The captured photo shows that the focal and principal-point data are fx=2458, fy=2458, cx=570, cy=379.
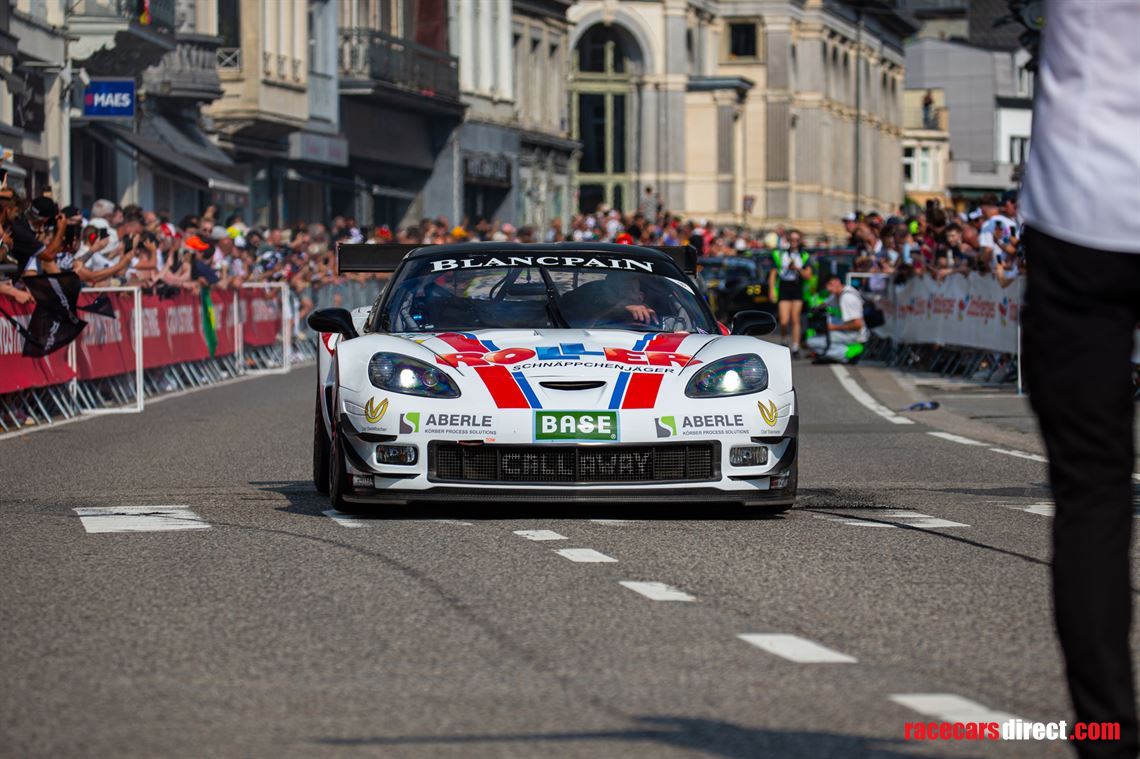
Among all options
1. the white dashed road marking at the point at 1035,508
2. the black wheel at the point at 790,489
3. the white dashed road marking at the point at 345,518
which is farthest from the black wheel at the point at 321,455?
the white dashed road marking at the point at 1035,508

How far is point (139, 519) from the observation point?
1070cm

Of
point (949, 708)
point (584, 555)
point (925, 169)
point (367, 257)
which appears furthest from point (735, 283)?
point (925, 169)

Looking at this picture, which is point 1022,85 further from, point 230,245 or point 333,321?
point 333,321

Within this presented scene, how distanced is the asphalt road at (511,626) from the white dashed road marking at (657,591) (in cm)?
4

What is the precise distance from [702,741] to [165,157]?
120 feet

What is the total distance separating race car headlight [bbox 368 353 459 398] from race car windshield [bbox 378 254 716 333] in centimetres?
82

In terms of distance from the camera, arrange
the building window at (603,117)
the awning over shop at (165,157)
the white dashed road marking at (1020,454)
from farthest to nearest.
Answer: the building window at (603,117) < the awning over shop at (165,157) < the white dashed road marking at (1020,454)

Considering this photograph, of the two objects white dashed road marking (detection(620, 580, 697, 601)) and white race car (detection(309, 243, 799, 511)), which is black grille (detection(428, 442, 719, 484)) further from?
white dashed road marking (detection(620, 580, 697, 601))

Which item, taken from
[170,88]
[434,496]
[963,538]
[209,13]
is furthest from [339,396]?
[209,13]

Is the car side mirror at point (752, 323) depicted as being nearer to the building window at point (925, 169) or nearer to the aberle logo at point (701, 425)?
the aberle logo at point (701, 425)

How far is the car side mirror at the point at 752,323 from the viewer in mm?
11477

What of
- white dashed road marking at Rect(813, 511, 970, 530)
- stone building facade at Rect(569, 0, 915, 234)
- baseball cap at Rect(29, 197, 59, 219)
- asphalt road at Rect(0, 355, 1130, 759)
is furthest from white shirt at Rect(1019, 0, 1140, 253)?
stone building facade at Rect(569, 0, 915, 234)

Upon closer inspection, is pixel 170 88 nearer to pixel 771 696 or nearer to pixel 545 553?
pixel 545 553

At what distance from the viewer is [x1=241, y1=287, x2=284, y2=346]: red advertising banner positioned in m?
28.8
